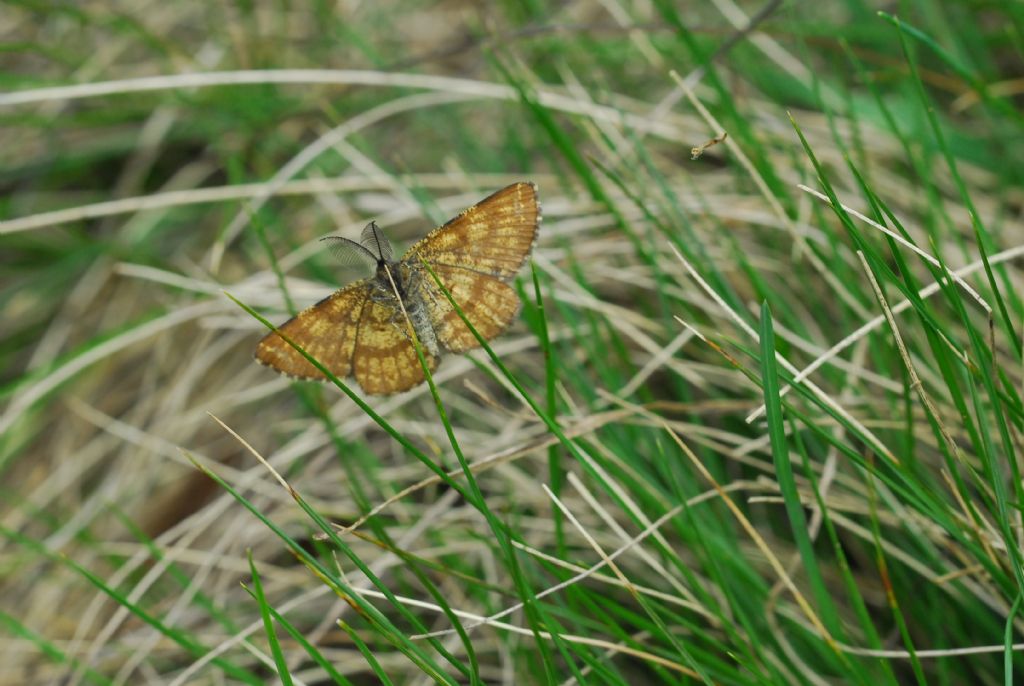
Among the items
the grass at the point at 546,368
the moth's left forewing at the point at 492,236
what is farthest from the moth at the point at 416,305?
the grass at the point at 546,368

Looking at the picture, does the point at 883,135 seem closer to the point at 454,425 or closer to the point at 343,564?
the point at 454,425

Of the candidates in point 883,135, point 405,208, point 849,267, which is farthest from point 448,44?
point 849,267

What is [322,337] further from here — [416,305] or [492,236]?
[492,236]

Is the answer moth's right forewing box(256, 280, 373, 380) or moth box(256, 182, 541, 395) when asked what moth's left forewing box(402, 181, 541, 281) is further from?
moth's right forewing box(256, 280, 373, 380)

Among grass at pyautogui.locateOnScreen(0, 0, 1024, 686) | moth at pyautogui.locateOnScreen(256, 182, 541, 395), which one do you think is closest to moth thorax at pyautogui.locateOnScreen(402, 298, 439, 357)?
moth at pyautogui.locateOnScreen(256, 182, 541, 395)

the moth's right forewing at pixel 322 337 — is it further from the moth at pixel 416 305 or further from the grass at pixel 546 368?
the grass at pixel 546 368

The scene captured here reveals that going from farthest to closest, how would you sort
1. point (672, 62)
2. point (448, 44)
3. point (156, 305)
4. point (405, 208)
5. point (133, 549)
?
1. point (448, 44)
2. point (156, 305)
3. point (672, 62)
4. point (405, 208)
5. point (133, 549)
